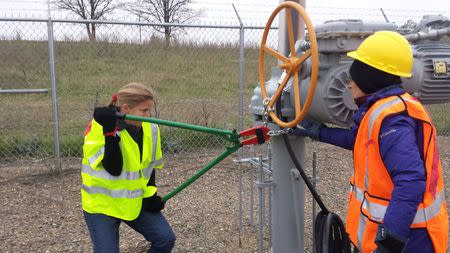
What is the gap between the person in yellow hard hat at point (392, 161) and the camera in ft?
5.79

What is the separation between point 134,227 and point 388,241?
5.09 feet

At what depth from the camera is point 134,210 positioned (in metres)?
2.67

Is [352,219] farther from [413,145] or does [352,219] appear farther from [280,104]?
[280,104]

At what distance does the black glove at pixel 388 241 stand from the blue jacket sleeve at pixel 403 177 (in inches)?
0.7

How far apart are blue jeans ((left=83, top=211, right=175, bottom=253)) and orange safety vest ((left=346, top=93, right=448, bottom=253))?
1200 millimetres

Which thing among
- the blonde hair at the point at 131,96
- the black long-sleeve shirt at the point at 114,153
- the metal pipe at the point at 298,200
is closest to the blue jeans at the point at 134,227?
the black long-sleeve shirt at the point at 114,153

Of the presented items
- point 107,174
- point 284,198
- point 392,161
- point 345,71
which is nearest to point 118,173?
point 107,174

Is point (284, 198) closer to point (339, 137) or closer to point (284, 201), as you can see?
point (284, 201)

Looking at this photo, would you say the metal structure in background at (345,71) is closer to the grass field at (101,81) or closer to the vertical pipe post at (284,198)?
the vertical pipe post at (284,198)

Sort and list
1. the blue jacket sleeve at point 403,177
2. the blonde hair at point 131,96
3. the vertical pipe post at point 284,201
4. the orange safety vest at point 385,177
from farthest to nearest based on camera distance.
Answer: the vertical pipe post at point 284,201
the blonde hair at point 131,96
the orange safety vest at point 385,177
the blue jacket sleeve at point 403,177

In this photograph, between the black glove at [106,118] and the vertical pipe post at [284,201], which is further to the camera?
the vertical pipe post at [284,201]

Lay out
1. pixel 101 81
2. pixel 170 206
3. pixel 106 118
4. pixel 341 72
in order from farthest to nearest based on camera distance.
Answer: pixel 101 81, pixel 170 206, pixel 106 118, pixel 341 72

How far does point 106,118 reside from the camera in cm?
242

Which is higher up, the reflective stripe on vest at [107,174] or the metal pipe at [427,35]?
the metal pipe at [427,35]
